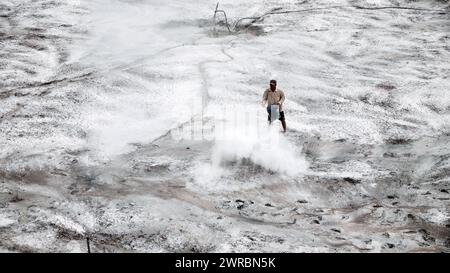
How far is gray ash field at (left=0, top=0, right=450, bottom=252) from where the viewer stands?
7.70 metres

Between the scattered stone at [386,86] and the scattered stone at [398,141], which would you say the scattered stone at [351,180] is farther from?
the scattered stone at [386,86]

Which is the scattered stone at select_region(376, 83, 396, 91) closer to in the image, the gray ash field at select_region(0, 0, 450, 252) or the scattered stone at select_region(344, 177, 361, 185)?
the gray ash field at select_region(0, 0, 450, 252)

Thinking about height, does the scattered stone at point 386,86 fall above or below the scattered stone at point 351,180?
above

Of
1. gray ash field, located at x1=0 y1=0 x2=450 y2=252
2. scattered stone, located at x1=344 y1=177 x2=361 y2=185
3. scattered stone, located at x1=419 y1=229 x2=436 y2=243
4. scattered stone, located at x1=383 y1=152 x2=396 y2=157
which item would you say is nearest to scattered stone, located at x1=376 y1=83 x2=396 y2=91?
gray ash field, located at x1=0 y1=0 x2=450 y2=252

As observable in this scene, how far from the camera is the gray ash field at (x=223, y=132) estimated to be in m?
7.70

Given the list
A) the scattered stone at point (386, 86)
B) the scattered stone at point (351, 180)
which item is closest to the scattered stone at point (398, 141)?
the scattered stone at point (351, 180)

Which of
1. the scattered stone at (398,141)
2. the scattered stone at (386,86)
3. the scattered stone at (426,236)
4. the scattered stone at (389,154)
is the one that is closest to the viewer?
the scattered stone at (426,236)

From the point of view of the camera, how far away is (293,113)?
12.2 meters

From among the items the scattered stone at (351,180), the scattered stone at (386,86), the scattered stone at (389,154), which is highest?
the scattered stone at (386,86)

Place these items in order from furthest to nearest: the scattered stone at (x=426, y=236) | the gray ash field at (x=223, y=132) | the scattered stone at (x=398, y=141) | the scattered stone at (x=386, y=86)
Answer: the scattered stone at (x=386, y=86) < the scattered stone at (x=398, y=141) < the gray ash field at (x=223, y=132) < the scattered stone at (x=426, y=236)

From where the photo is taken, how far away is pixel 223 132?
1105cm

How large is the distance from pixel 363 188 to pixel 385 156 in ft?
4.85

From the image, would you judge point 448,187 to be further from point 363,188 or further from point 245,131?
point 245,131
